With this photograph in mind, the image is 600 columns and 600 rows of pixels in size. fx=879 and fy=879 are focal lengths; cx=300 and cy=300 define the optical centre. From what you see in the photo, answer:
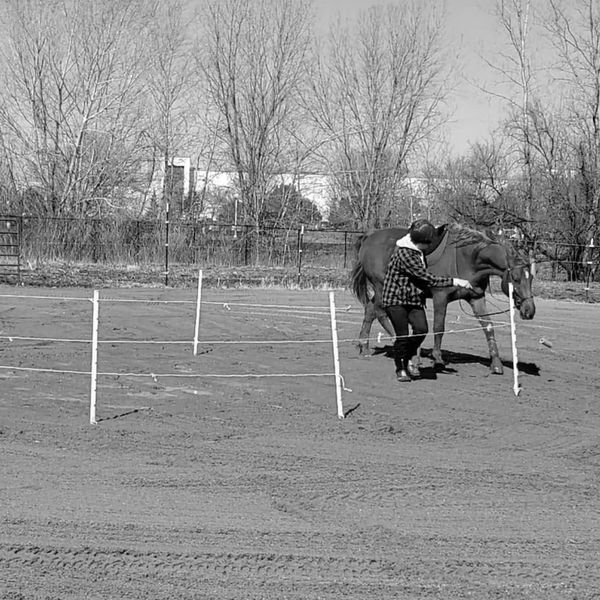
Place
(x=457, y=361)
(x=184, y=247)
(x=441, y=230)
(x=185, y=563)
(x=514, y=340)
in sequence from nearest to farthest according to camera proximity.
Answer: (x=185, y=563) < (x=514, y=340) < (x=441, y=230) < (x=457, y=361) < (x=184, y=247)

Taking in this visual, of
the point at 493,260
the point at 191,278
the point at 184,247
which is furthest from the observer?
the point at 184,247

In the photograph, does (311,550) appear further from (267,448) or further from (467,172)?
(467,172)

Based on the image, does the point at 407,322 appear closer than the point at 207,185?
Yes

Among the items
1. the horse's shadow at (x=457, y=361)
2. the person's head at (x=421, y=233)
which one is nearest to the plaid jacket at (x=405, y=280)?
the person's head at (x=421, y=233)

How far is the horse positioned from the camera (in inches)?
481

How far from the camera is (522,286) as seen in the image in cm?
1213

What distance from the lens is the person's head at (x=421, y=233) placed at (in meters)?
10.8

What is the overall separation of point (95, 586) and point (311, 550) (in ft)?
4.35

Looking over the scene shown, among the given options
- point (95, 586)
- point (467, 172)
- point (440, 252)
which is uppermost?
point (467, 172)

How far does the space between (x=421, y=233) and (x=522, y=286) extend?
219cm

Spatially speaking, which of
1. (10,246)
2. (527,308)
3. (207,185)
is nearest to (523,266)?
(527,308)

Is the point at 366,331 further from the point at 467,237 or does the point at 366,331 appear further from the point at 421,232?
the point at 421,232

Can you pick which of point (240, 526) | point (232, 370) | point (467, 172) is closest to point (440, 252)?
point (232, 370)

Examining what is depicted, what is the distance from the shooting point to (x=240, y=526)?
5789 mm
